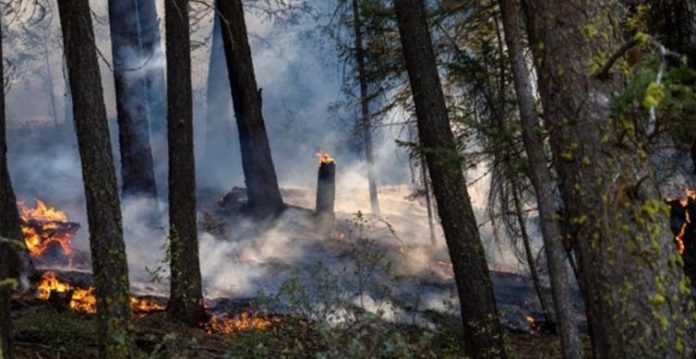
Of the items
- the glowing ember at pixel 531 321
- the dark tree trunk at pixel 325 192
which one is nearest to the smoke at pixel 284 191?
the dark tree trunk at pixel 325 192

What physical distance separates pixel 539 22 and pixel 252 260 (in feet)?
38.2

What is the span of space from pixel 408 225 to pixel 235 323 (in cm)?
1510

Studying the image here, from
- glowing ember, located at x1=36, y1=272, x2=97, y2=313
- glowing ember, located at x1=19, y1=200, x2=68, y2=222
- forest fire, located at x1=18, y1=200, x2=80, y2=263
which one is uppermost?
glowing ember, located at x1=19, y1=200, x2=68, y2=222

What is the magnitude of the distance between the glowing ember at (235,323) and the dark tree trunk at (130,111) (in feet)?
22.3

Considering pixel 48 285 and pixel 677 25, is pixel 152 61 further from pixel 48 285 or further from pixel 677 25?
pixel 677 25

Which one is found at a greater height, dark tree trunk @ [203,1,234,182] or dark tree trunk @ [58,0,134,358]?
dark tree trunk @ [203,1,234,182]

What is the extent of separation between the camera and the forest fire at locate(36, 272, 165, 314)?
9110mm

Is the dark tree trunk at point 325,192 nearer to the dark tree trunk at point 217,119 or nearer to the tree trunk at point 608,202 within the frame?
the dark tree trunk at point 217,119

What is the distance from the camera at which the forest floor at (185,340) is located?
6406 millimetres

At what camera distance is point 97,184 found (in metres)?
5.67

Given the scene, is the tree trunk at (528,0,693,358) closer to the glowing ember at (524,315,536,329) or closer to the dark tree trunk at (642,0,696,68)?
the dark tree trunk at (642,0,696,68)

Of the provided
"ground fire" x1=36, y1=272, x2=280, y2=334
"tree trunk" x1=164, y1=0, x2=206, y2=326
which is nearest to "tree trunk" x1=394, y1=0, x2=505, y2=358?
"ground fire" x1=36, y1=272, x2=280, y2=334

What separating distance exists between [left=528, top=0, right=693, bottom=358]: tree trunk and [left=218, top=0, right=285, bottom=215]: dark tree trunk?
10563 millimetres

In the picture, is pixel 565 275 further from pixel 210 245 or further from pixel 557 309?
pixel 210 245
